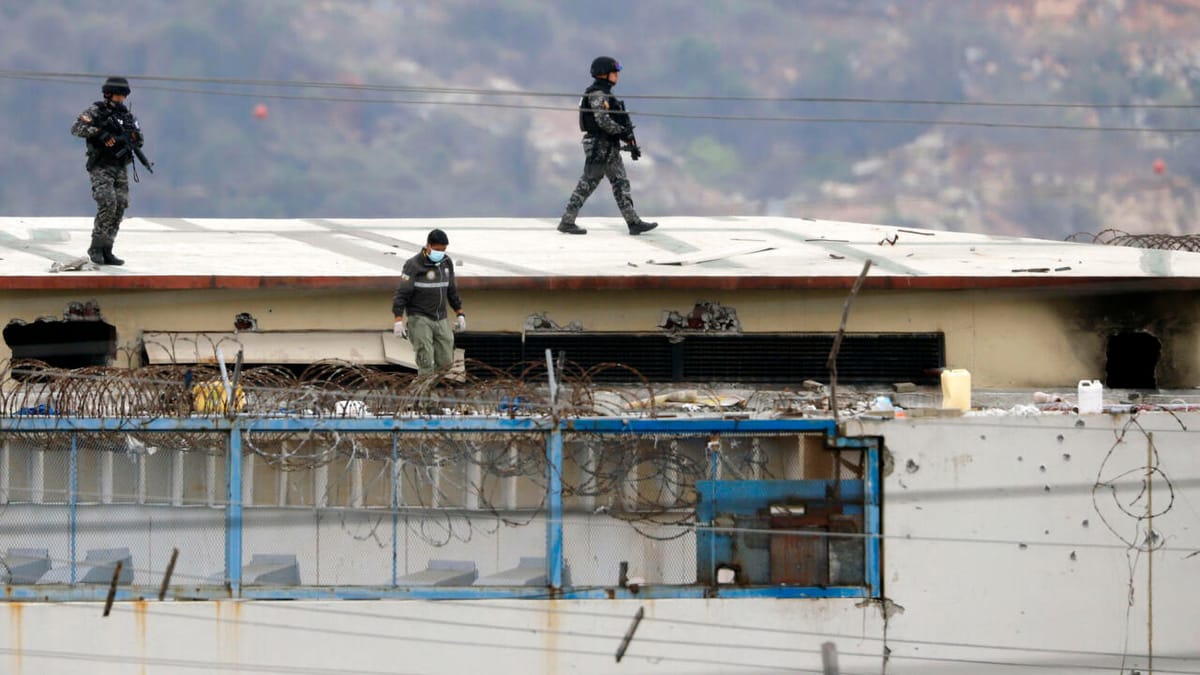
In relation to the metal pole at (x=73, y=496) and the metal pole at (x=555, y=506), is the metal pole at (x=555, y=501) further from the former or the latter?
the metal pole at (x=73, y=496)

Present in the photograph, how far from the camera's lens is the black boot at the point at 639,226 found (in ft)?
66.2

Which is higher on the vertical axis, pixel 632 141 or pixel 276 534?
pixel 632 141

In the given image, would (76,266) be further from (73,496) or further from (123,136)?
(73,496)

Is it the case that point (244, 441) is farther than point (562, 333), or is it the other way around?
point (562, 333)

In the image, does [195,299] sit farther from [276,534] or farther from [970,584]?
[970,584]

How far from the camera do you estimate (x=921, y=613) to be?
13.2 metres

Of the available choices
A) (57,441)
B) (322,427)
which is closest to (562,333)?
(322,427)

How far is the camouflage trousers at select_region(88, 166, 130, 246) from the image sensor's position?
17000 millimetres

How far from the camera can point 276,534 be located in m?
13.7

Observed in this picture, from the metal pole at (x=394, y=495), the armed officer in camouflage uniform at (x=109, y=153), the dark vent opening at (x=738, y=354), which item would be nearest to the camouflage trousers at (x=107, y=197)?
the armed officer in camouflage uniform at (x=109, y=153)

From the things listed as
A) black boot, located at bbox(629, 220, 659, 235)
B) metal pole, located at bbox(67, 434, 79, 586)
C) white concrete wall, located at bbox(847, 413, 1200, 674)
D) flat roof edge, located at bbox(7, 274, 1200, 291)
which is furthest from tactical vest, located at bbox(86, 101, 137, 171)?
white concrete wall, located at bbox(847, 413, 1200, 674)

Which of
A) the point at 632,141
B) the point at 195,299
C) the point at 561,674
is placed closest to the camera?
the point at 561,674

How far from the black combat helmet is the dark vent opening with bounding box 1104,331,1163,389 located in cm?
624

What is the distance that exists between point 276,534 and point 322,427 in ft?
3.77
